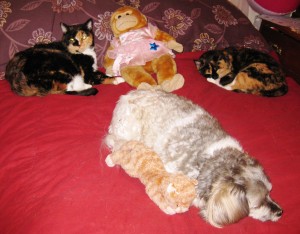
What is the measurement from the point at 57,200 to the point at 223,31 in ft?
8.47

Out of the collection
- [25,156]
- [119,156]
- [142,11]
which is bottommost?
[25,156]

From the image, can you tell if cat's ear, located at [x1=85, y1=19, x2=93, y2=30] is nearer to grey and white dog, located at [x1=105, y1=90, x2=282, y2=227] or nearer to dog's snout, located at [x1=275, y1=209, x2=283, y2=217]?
grey and white dog, located at [x1=105, y1=90, x2=282, y2=227]

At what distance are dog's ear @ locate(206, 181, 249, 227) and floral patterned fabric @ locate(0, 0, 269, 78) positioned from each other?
198 cm

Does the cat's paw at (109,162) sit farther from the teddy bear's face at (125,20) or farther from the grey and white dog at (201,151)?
the teddy bear's face at (125,20)

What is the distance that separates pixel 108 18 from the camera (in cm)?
286

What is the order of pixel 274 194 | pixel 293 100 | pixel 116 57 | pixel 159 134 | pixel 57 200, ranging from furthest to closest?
pixel 116 57 → pixel 293 100 → pixel 159 134 → pixel 274 194 → pixel 57 200

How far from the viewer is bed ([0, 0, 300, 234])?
5.11ft

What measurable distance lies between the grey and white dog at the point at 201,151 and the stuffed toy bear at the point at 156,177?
0.11 metres

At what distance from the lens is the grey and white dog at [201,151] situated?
1472 mm

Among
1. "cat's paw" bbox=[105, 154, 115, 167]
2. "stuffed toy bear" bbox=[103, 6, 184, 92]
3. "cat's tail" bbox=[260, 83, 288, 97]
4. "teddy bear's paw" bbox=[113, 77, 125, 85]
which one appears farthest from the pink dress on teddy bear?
"cat's paw" bbox=[105, 154, 115, 167]

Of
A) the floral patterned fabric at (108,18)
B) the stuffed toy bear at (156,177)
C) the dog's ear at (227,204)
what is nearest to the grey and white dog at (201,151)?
the dog's ear at (227,204)

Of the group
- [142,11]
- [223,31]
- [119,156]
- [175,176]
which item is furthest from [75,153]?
[223,31]

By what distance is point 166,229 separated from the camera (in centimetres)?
150

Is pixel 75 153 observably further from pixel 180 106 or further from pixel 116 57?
pixel 116 57
